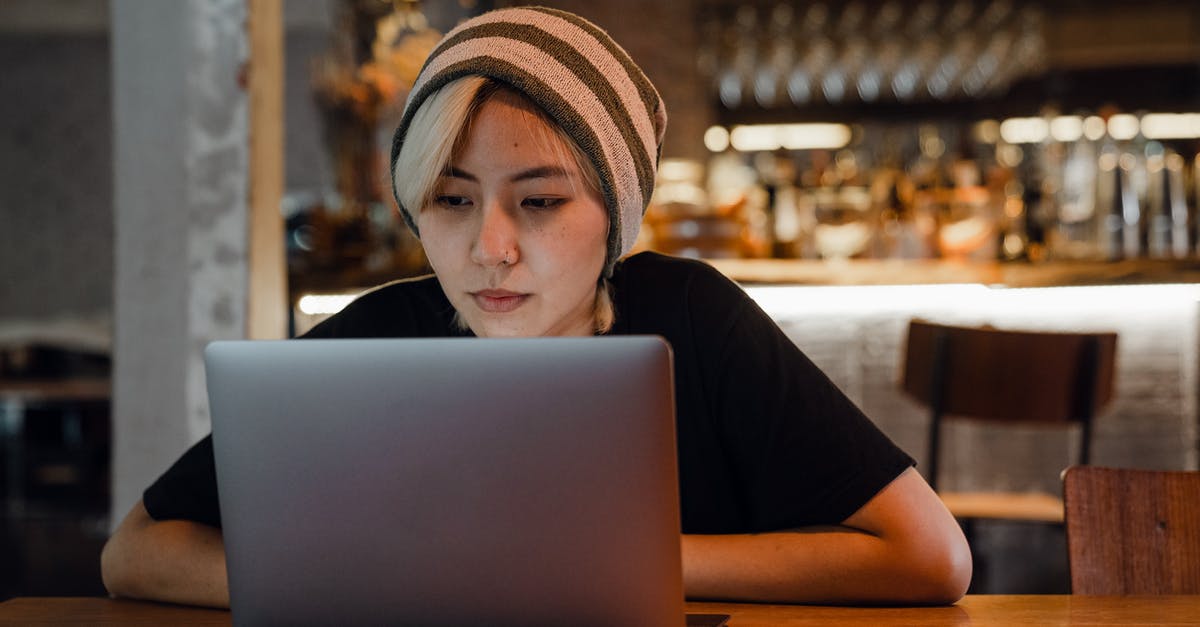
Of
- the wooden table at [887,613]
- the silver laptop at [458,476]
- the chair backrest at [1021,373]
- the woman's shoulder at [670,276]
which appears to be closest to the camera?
the silver laptop at [458,476]

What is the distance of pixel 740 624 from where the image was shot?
961 mm

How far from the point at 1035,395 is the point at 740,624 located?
174 centimetres

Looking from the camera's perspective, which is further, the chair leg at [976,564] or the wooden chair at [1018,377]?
the chair leg at [976,564]

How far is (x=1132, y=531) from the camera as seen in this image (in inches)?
46.4

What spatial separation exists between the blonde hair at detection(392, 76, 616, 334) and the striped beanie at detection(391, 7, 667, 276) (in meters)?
0.01

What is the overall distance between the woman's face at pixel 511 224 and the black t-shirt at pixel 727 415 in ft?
0.44

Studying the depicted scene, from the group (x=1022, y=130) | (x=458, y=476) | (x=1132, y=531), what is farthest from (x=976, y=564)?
(x=1022, y=130)

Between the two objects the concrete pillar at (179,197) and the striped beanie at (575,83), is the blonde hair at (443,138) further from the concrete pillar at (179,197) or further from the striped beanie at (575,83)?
the concrete pillar at (179,197)

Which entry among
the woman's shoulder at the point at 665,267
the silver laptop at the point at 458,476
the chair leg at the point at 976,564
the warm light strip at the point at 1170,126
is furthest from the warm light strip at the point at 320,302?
the warm light strip at the point at 1170,126

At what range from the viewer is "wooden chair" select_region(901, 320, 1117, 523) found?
2510 millimetres

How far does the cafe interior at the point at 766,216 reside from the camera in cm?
243

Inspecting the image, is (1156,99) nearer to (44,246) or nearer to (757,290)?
(757,290)

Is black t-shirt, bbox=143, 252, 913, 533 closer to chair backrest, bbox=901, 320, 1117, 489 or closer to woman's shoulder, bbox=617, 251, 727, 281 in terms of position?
woman's shoulder, bbox=617, 251, 727, 281

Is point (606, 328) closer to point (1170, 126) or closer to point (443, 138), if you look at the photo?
point (443, 138)
